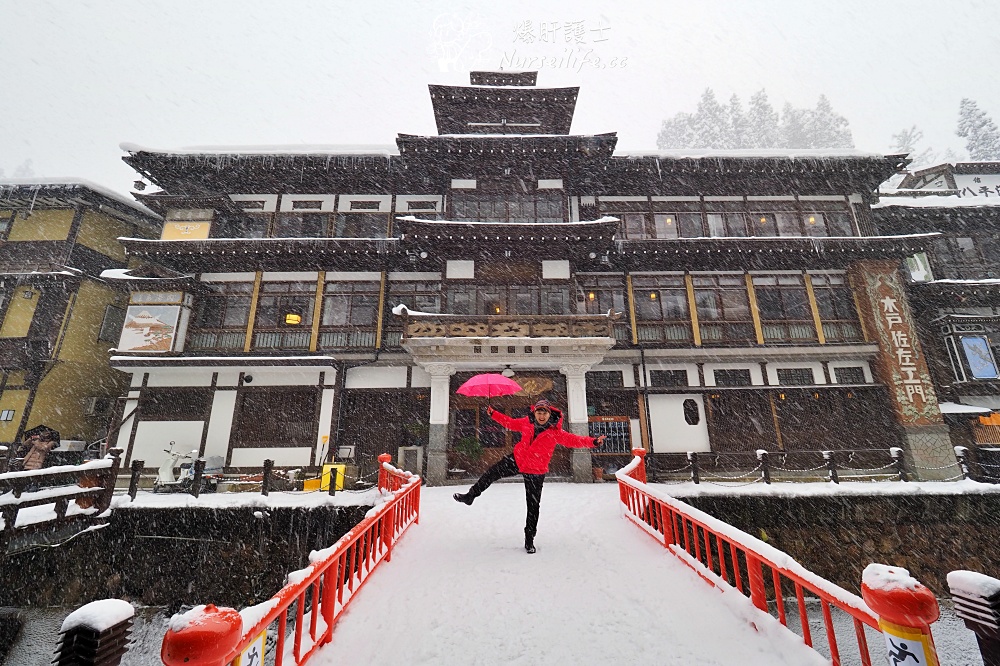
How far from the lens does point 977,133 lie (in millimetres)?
31062

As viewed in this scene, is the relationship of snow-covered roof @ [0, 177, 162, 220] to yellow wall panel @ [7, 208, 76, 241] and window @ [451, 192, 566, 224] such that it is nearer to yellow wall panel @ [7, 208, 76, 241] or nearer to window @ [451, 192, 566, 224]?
yellow wall panel @ [7, 208, 76, 241]

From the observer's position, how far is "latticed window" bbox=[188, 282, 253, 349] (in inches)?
638

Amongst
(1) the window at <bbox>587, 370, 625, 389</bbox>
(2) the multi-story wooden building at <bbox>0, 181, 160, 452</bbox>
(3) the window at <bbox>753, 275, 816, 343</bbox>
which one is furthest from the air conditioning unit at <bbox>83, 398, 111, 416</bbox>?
(3) the window at <bbox>753, 275, 816, 343</bbox>

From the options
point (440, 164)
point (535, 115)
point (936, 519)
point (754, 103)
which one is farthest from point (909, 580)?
point (754, 103)

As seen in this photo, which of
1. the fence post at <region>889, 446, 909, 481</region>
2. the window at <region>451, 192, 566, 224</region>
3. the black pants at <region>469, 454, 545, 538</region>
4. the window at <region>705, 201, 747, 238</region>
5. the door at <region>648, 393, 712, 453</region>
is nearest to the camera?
the black pants at <region>469, 454, 545, 538</region>

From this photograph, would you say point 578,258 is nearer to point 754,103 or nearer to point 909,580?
point 909,580

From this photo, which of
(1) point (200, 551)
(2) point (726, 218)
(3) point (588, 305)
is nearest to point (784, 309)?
(2) point (726, 218)

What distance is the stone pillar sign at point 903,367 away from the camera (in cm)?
1448

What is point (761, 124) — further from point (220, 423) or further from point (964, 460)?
point (220, 423)

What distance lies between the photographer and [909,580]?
2.12 m

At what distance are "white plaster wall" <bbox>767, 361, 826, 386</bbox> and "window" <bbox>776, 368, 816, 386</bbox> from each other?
0.26ft

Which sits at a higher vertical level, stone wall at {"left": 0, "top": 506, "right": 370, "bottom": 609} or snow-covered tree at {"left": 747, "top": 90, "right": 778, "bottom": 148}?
snow-covered tree at {"left": 747, "top": 90, "right": 778, "bottom": 148}

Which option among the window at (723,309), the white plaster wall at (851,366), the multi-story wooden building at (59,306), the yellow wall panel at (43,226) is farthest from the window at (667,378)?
the yellow wall panel at (43,226)

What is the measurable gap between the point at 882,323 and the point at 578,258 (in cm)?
1177
